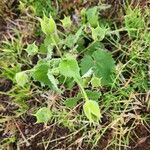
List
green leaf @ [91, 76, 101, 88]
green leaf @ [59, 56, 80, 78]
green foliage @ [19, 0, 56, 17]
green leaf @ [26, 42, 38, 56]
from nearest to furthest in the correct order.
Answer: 1. green leaf @ [59, 56, 80, 78]
2. green leaf @ [91, 76, 101, 88]
3. green leaf @ [26, 42, 38, 56]
4. green foliage @ [19, 0, 56, 17]

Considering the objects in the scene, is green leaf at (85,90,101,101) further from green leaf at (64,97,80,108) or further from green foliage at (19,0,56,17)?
green foliage at (19,0,56,17)

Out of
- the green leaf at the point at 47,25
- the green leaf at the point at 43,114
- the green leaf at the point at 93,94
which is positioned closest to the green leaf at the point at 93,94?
the green leaf at the point at 93,94

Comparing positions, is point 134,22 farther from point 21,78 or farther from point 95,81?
point 21,78

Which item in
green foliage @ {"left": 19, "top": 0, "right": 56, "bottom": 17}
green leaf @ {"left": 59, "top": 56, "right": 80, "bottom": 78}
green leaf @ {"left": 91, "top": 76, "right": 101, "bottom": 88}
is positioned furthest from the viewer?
green foliage @ {"left": 19, "top": 0, "right": 56, "bottom": 17}

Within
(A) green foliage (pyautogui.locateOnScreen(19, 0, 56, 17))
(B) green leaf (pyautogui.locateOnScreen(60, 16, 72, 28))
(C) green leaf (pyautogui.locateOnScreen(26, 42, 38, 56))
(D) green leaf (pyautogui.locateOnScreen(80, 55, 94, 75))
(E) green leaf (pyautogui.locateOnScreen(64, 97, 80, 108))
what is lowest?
(E) green leaf (pyautogui.locateOnScreen(64, 97, 80, 108))

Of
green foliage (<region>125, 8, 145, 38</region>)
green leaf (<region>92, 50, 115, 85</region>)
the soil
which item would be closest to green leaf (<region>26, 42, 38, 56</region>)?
green leaf (<region>92, 50, 115, 85</region>)

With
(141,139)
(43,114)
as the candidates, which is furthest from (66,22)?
(141,139)
